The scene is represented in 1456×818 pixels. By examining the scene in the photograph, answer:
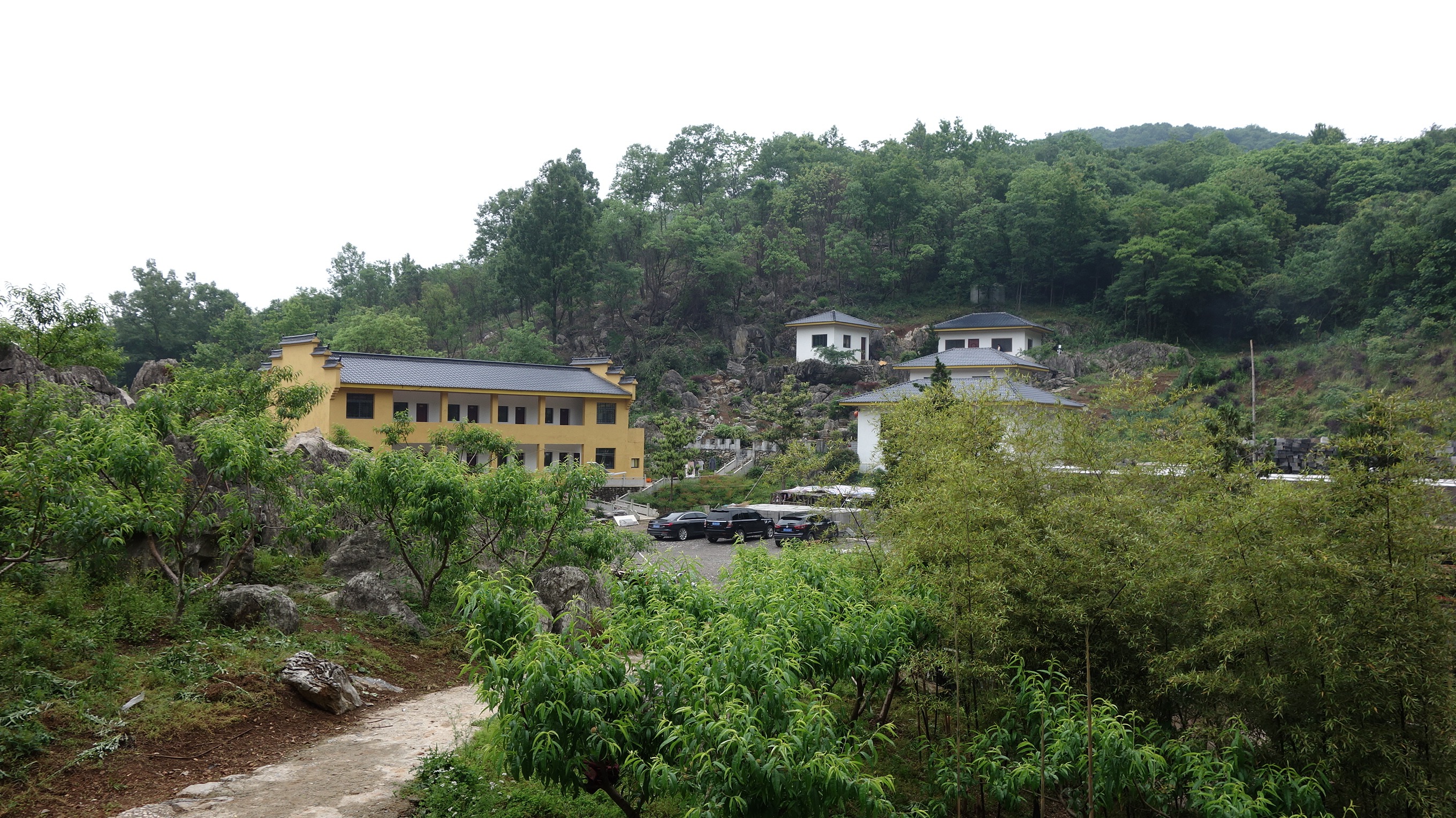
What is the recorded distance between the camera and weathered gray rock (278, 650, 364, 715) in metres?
8.27

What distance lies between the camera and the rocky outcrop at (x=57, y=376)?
1201 cm

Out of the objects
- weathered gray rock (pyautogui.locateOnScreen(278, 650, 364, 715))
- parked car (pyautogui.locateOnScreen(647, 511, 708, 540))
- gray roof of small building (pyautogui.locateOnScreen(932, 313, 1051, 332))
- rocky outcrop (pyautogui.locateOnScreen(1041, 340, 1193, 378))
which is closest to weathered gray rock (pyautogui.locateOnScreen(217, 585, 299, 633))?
weathered gray rock (pyautogui.locateOnScreen(278, 650, 364, 715))

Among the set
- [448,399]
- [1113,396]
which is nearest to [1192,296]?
[448,399]

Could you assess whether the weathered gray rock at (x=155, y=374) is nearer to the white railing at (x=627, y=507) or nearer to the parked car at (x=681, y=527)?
the parked car at (x=681, y=527)

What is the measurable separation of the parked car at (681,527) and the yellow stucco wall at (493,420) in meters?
Answer: 8.00

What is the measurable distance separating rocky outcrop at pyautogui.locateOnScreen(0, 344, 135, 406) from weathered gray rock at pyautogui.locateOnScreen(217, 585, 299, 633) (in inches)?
127

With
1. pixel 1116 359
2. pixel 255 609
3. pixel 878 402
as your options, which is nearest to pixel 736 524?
pixel 878 402

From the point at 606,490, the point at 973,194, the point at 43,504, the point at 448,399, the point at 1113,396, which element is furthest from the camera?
the point at 973,194

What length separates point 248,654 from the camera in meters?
8.65

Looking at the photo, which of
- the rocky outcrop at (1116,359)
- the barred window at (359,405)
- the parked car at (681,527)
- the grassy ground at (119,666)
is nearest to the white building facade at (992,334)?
the rocky outcrop at (1116,359)

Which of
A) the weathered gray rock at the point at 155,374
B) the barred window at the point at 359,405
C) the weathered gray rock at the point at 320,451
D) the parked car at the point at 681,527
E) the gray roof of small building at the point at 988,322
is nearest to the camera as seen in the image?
the weathered gray rock at the point at 320,451

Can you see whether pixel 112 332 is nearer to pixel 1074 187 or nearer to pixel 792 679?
pixel 792 679

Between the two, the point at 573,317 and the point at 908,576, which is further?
the point at 573,317

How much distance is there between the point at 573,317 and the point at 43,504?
45.2m
